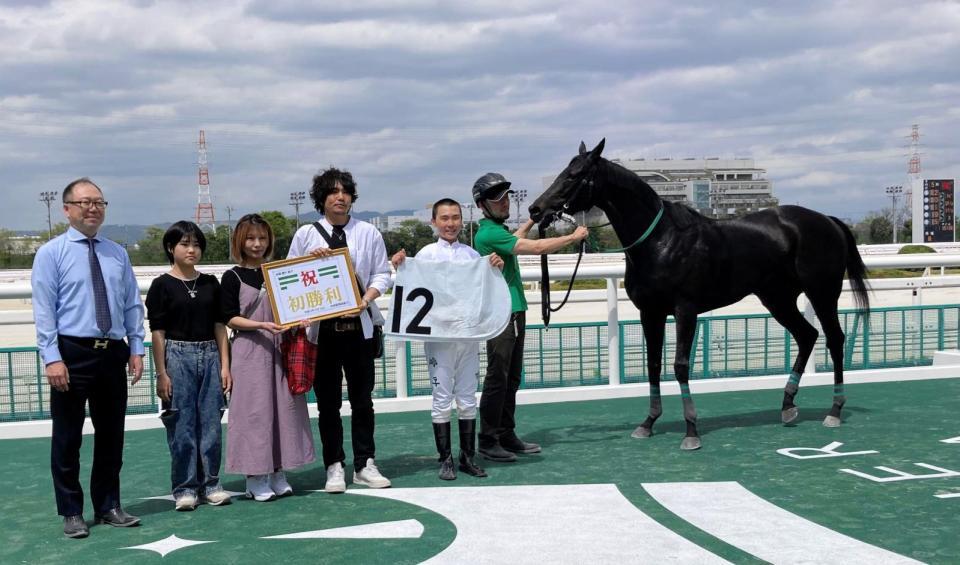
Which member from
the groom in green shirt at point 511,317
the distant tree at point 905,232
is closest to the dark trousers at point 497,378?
the groom in green shirt at point 511,317

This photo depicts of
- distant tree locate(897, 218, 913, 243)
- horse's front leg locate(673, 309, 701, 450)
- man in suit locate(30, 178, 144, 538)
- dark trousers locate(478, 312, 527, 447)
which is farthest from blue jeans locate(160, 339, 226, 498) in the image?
distant tree locate(897, 218, 913, 243)

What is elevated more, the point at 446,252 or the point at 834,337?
the point at 446,252

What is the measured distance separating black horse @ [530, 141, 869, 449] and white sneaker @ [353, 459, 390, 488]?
70.8 inches

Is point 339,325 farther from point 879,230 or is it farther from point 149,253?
point 879,230

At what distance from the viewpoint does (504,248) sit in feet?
17.6

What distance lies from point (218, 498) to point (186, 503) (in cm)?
17

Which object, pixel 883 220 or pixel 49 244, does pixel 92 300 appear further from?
pixel 883 220

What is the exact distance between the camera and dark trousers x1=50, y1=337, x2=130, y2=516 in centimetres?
416

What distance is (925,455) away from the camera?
5.43 m

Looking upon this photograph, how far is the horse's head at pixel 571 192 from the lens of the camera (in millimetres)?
5773

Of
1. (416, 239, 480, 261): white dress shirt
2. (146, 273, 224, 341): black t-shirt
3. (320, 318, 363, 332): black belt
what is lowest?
(320, 318, 363, 332): black belt

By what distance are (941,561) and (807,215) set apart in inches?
138

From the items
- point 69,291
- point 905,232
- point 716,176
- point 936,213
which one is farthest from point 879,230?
point 69,291

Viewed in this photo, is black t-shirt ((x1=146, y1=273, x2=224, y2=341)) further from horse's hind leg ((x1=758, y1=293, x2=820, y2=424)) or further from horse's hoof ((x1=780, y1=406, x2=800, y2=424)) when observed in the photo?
horse's hind leg ((x1=758, y1=293, x2=820, y2=424))
